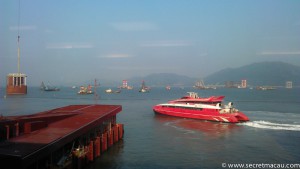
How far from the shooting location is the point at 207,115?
5972 centimetres

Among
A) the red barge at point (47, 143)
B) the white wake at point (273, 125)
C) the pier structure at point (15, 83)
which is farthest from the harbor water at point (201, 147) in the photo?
the pier structure at point (15, 83)

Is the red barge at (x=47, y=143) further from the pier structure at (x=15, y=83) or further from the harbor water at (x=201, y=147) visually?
the pier structure at (x=15, y=83)

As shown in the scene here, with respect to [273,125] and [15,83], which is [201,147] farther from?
[15,83]

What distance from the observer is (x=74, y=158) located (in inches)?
926

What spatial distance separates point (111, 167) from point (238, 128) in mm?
30356

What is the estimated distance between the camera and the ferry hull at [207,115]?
186ft

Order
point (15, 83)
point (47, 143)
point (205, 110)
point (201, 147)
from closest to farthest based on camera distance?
point (47, 143)
point (201, 147)
point (205, 110)
point (15, 83)

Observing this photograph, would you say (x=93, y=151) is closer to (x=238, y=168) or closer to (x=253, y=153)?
(x=238, y=168)

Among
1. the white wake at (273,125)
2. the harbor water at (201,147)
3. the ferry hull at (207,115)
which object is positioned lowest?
the harbor water at (201,147)

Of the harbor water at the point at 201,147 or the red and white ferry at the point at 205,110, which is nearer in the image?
the harbor water at the point at 201,147

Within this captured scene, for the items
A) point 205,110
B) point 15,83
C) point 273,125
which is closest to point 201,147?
point 273,125

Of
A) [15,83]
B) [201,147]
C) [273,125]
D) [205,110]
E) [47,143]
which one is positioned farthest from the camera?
[15,83]

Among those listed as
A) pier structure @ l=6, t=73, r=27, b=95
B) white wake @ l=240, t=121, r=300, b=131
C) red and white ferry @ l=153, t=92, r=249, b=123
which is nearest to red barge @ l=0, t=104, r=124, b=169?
red and white ferry @ l=153, t=92, r=249, b=123

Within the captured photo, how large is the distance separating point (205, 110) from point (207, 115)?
1.34 meters
